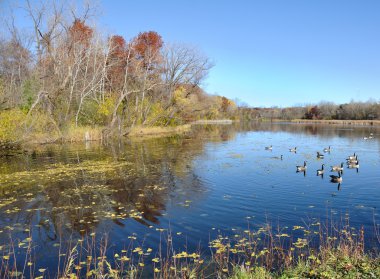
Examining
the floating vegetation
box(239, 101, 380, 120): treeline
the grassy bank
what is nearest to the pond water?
the floating vegetation

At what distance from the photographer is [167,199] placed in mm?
12414

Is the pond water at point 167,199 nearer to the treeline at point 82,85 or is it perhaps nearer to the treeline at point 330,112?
the treeline at point 82,85

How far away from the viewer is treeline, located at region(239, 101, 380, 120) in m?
95.9

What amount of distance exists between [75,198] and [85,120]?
28.4 meters

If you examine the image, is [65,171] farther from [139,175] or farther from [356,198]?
[356,198]

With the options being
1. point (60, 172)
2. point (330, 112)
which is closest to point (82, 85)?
point (60, 172)

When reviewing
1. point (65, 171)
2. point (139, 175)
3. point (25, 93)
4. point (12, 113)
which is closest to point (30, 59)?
point (25, 93)

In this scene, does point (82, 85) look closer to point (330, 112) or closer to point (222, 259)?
point (222, 259)

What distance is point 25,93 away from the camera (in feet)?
112

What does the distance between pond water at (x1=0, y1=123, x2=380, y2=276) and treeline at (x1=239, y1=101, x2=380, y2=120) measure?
84885mm

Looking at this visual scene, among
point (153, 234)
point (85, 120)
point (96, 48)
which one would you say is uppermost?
point (96, 48)

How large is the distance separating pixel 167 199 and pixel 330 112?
359 feet

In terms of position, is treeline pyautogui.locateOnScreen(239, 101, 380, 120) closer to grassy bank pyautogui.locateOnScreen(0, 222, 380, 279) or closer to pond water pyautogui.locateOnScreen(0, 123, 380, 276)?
pond water pyautogui.locateOnScreen(0, 123, 380, 276)

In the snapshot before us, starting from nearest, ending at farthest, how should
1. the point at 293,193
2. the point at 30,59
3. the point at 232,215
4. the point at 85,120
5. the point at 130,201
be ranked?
the point at 232,215, the point at 130,201, the point at 293,193, the point at 85,120, the point at 30,59
